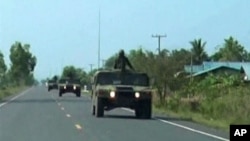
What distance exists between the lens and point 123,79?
1369 inches

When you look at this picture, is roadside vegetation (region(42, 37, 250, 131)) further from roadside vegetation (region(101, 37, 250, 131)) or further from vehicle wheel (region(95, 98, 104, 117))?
vehicle wheel (region(95, 98, 104, 117))

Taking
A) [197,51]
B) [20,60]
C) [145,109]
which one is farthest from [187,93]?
[20,60]

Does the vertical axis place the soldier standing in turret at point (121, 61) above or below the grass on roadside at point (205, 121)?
above

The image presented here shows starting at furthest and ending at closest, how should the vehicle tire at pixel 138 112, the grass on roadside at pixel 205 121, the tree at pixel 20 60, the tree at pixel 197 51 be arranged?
the tree at pixel 20 60, the tree at pixel 197 51, the vehicle tire at pixel 138 112, the grass on roadside at pixel 205 121

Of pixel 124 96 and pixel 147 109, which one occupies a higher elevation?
pixel 124 96

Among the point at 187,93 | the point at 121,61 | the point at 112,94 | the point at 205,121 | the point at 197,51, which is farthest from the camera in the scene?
the point at 197,51

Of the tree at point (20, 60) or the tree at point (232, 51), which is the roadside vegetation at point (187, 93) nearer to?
the tree at point (232, 51)

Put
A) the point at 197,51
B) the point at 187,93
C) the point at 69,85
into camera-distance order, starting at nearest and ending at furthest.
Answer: the point at 187,93 → the point at 69,85 → the point at 197,51

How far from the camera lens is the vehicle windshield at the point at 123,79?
3466cm

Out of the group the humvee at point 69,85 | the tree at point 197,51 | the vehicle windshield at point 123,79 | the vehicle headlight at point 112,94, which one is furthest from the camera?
the tree at point 197,51

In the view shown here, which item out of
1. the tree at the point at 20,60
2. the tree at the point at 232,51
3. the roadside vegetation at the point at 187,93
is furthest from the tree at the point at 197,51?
the roadside vegetation at the point at 187,93

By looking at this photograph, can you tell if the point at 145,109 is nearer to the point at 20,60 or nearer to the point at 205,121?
the point at 205,121

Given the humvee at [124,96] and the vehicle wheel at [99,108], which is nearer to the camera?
the humvee at [124,96]

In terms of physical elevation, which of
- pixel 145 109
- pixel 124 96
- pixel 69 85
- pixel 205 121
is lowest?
pixel 205 121
